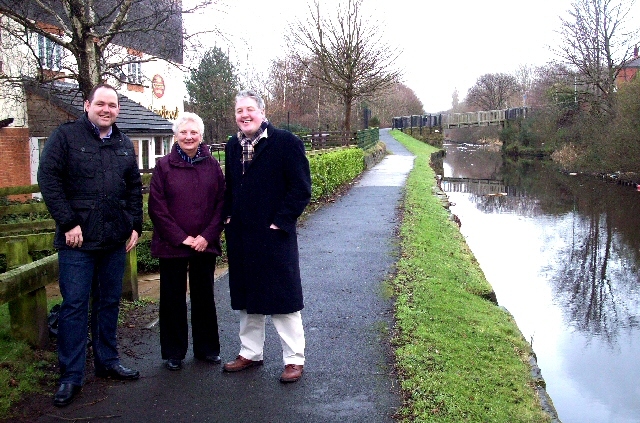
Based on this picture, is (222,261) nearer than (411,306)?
No

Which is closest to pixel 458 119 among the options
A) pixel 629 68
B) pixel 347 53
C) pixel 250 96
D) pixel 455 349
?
pixel 629 68

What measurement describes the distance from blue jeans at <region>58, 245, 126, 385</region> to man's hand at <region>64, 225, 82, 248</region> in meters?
0.09

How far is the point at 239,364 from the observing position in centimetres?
485

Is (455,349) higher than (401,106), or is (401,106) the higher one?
(401,106)

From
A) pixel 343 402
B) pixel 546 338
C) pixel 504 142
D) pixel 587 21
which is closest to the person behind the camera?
pixel 343 402

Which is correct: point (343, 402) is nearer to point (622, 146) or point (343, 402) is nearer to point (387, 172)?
point (387, 172)

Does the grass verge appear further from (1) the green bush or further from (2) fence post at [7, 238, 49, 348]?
(1) the green bush

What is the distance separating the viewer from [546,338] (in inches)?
356

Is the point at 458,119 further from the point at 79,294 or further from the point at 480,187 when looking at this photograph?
the point at 79,294

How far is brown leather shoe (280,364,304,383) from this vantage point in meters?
4.63

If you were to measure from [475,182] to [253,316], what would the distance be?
29.5 metres

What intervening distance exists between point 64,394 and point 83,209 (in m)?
1.23

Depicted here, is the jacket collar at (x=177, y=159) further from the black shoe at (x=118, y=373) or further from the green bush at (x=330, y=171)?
the green bush at (x=330, y=171)

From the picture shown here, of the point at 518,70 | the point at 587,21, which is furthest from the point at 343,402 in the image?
the point at 518,70
